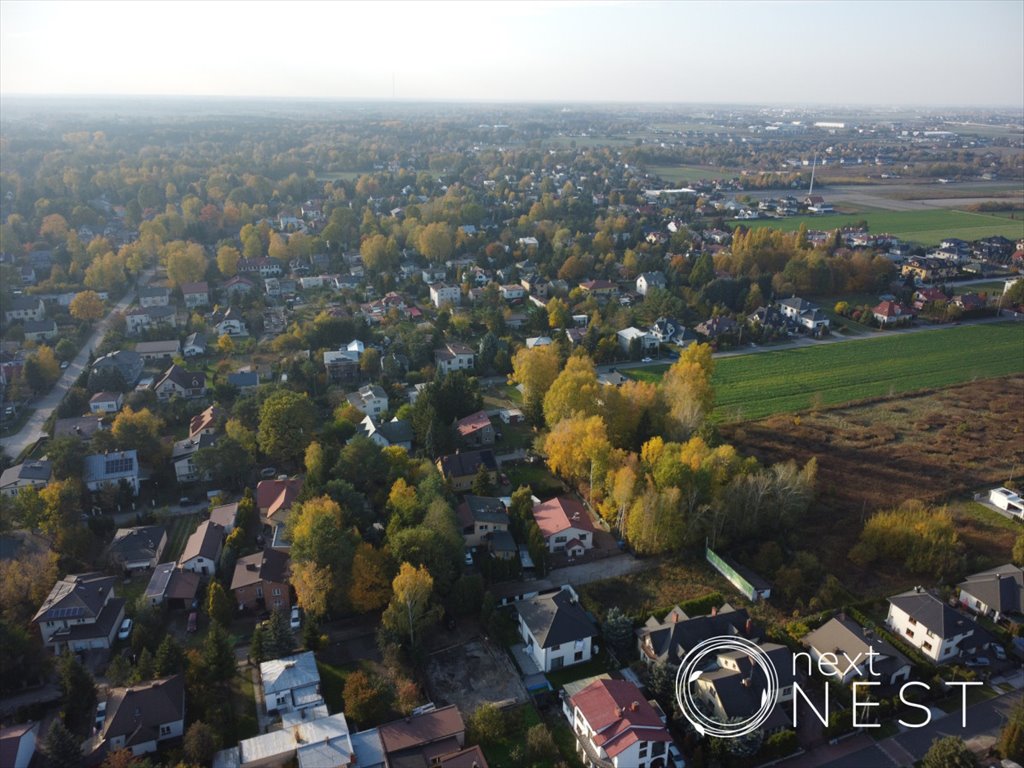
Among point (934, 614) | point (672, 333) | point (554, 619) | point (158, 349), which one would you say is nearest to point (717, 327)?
point (672, 333)

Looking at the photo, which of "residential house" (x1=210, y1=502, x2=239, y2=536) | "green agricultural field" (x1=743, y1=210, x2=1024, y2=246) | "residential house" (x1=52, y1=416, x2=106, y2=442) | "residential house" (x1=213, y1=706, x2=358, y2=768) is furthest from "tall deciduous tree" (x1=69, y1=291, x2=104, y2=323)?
"green agricultural field" (x1=743, y1=210, x2=1024, y2=246)

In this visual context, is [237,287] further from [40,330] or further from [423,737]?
[423,737]

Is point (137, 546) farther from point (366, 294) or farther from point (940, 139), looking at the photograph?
point (940, 139)

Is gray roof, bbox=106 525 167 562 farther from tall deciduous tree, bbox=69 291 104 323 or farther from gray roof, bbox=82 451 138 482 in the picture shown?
tall deciduous tree, bbox=69 291 104 323

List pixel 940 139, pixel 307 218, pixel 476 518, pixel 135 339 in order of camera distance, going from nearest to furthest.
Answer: pixel 476 518 < pixel 135 339 < pixel 307 218 < pixel 940 139

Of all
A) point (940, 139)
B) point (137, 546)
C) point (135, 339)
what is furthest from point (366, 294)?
point (940, 139)
